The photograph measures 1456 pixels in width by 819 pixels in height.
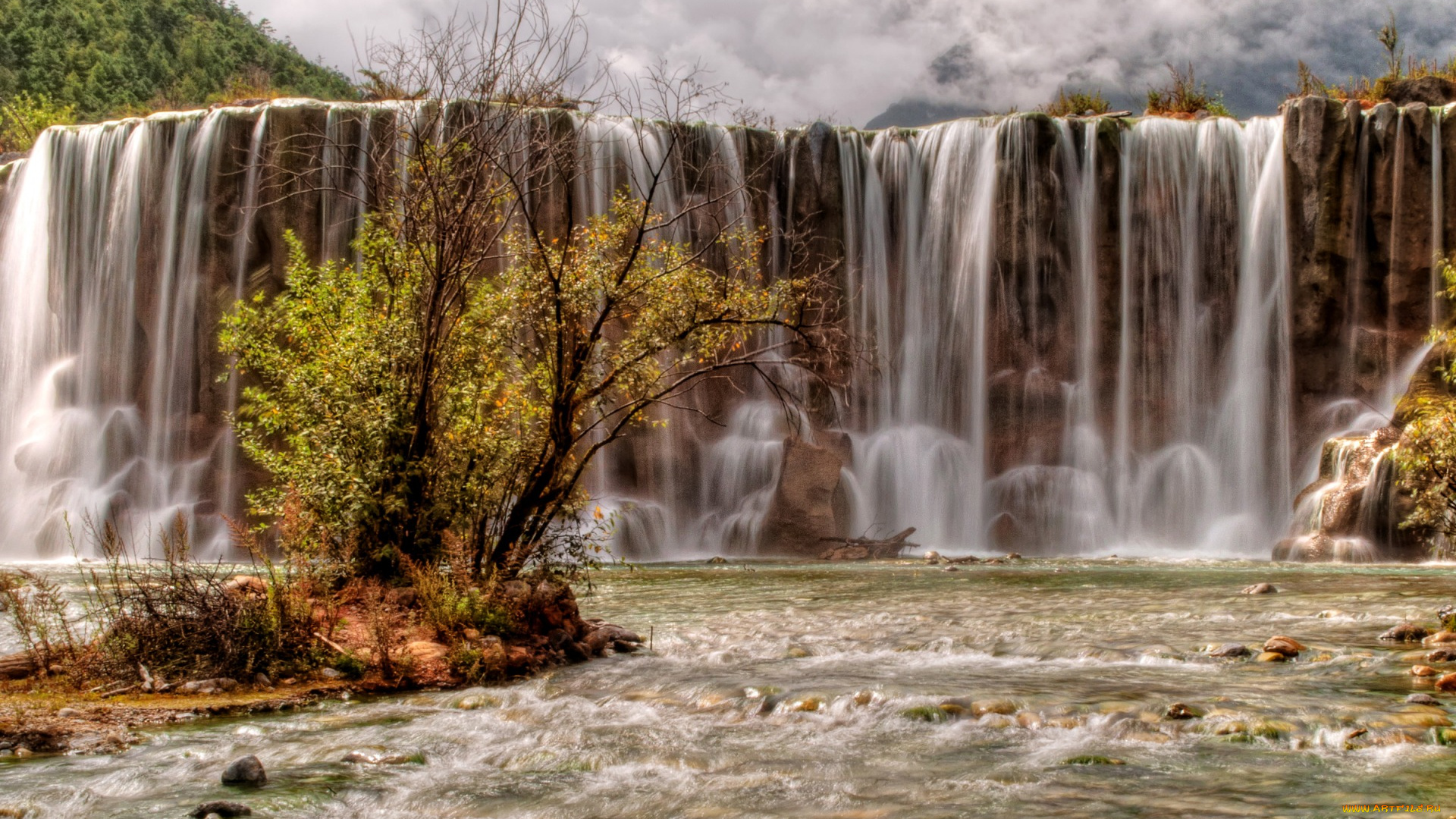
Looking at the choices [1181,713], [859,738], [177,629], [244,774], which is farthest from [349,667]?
[1181,713]

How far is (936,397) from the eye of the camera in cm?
3488

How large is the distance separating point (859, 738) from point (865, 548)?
20.6 m

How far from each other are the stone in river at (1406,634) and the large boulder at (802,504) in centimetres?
1784

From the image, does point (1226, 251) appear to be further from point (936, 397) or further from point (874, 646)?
point (874, 646)

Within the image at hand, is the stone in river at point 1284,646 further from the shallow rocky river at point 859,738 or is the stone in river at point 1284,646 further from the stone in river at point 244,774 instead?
the stone in river at point 244,774

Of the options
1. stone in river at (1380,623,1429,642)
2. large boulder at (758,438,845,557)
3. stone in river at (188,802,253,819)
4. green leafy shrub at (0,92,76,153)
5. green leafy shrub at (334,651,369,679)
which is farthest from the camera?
green leafy shrub at (0,92,76,153)

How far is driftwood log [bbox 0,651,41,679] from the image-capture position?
9953 millimetres

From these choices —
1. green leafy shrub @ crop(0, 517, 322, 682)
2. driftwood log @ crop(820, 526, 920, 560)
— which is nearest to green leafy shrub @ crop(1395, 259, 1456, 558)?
driftwood log @ crop(820, 526, 920, 560)

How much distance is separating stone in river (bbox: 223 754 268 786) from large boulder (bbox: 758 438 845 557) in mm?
22921

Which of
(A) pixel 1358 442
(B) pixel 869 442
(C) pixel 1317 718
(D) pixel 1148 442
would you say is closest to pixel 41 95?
(B) pixel 869 442

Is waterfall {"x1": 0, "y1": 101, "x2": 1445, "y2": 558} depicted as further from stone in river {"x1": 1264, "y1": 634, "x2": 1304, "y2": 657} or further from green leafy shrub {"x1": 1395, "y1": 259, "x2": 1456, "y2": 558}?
stone in river {"x1": 1264, "y1": 634, "x2": 1304, "y2": 657}

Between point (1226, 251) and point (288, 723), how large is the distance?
102 ft

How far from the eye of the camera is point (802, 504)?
30.7 m

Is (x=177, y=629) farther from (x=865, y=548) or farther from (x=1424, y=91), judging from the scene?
(x=1424, y=91)
